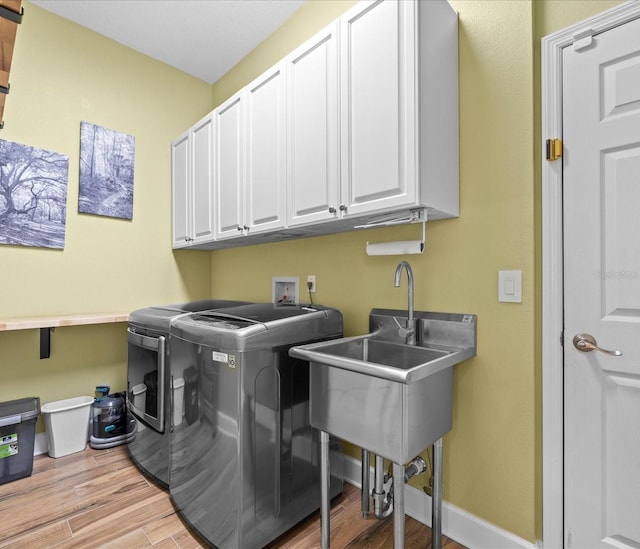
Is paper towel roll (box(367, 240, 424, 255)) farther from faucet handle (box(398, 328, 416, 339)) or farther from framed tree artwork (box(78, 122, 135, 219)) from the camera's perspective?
framed tree artwork (box(78, 122, 135, 219))

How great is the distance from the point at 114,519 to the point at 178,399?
0.65 m

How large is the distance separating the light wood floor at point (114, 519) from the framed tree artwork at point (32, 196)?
150 centimetres

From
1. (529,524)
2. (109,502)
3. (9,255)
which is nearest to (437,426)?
(529,524)

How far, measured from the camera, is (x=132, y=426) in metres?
Result: 2.36

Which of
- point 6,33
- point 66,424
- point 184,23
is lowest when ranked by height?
point 66,424

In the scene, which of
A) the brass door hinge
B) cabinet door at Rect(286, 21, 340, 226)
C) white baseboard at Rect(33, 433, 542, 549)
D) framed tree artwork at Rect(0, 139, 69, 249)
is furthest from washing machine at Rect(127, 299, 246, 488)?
the brass door hinge

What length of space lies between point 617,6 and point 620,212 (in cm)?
73

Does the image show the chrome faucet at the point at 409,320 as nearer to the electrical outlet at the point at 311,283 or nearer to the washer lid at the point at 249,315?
the washer lid at the point at 249,315

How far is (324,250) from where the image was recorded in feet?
7.29

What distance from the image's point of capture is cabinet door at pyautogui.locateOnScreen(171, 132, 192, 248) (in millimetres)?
2832

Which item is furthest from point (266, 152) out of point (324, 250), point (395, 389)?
point (395, 389)

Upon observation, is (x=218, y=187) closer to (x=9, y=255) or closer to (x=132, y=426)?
Answer: (x=9, y=255)

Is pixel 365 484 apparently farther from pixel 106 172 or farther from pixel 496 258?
pixel 106 172

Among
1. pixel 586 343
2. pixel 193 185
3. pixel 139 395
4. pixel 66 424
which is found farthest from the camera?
pixel 193 185
